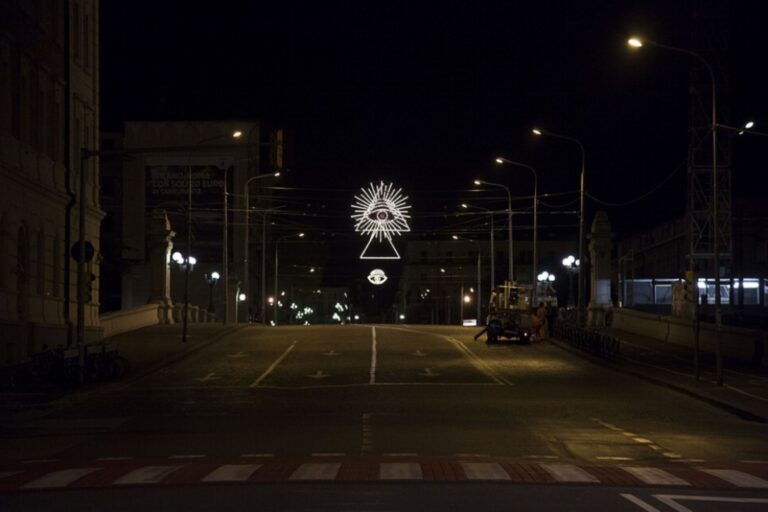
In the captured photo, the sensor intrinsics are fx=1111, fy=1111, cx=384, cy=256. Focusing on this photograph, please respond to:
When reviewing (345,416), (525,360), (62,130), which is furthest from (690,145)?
(345,416)

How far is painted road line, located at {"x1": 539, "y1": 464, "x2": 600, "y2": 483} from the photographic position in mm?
13233

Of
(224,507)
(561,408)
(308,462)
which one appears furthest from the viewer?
(561,408)

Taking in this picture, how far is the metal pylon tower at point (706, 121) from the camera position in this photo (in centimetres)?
5747

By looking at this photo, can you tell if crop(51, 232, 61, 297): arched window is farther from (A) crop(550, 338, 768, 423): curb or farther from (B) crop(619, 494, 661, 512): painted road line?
(B) crop(619, 494, 661, 512): painted road line

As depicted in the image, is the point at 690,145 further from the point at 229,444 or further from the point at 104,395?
the point at 229,444

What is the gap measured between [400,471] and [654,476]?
10.3 feet

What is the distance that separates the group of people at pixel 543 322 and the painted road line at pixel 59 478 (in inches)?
1514

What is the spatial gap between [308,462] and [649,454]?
537 centimetres

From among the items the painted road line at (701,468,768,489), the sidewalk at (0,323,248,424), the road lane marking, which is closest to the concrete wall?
the road lane marking

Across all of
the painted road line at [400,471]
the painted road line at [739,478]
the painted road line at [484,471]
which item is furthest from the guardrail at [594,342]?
the painted road line at [400,471]

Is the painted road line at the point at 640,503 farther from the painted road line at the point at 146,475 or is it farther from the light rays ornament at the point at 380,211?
the light rays ornament at the point at 380,211

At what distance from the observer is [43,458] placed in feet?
53.7

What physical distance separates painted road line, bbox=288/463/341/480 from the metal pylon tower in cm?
4398

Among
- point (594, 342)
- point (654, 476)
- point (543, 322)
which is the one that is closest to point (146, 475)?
point (654, 476)
